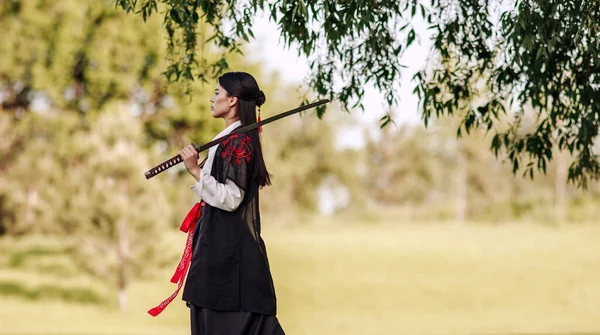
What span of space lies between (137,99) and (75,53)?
2997mm

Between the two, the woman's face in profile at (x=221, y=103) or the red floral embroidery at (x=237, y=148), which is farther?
the woman's face in profile at (x=221, y=103)

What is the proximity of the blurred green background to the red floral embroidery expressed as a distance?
36.8ft

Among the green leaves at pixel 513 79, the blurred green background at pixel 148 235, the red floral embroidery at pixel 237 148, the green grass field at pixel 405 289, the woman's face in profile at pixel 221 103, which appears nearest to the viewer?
the red floral embroidery at pixel 237 148

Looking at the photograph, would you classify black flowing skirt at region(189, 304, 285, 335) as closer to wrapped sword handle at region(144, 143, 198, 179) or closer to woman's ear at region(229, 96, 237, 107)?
wrapped sword handle at region(144, 143, 198, 179)

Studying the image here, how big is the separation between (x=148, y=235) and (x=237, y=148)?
16.5 m

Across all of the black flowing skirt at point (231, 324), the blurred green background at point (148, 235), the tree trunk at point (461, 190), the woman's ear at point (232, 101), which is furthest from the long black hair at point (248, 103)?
the tree trunk at point (461, 190)

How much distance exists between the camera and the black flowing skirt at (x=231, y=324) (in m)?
4.75

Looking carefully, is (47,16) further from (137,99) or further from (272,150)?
(272,150)

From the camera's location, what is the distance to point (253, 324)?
15.8 feet

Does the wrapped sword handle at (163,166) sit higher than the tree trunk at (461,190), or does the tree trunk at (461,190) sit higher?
the tree trunk at (461,190)

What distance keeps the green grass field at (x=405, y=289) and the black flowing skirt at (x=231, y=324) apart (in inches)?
577

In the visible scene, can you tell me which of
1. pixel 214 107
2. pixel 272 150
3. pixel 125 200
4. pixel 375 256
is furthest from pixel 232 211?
pixel 272 150

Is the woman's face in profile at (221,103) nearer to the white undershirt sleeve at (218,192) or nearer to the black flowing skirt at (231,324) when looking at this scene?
the white undershirt sleeve at (218,192)

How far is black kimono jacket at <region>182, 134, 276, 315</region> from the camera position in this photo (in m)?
4.70
